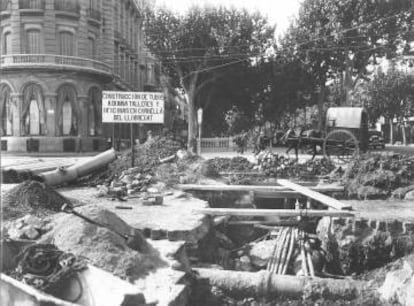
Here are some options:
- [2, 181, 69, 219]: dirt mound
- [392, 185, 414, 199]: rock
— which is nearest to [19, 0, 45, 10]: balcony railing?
[2, 181, 69, 219]: dirt mound

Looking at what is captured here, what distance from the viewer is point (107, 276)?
529cm

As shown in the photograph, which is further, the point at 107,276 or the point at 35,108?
the point at 35,108

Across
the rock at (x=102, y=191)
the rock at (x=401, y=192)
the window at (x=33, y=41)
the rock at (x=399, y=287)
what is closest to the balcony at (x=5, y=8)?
the window at (x=33, y=41)

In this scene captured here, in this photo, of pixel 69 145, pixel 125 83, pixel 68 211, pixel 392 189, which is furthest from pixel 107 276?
pixel 125 83

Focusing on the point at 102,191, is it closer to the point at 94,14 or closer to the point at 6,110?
the point at 6,110

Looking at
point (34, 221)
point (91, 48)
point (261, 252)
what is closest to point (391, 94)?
point (91, 48)

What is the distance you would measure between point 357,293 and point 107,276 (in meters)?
3.72

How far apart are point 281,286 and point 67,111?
28.3 meters

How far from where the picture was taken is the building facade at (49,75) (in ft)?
102

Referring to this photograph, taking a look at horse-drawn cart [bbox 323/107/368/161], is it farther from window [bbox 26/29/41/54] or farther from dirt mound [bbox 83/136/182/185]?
window [bbox 26/29/41/54]

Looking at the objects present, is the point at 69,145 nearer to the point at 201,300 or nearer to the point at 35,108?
the point at 35,108

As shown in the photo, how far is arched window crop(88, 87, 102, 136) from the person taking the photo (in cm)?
3434

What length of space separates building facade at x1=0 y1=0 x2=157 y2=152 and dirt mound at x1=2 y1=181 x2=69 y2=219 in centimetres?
2375

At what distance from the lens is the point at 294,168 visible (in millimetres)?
17109
